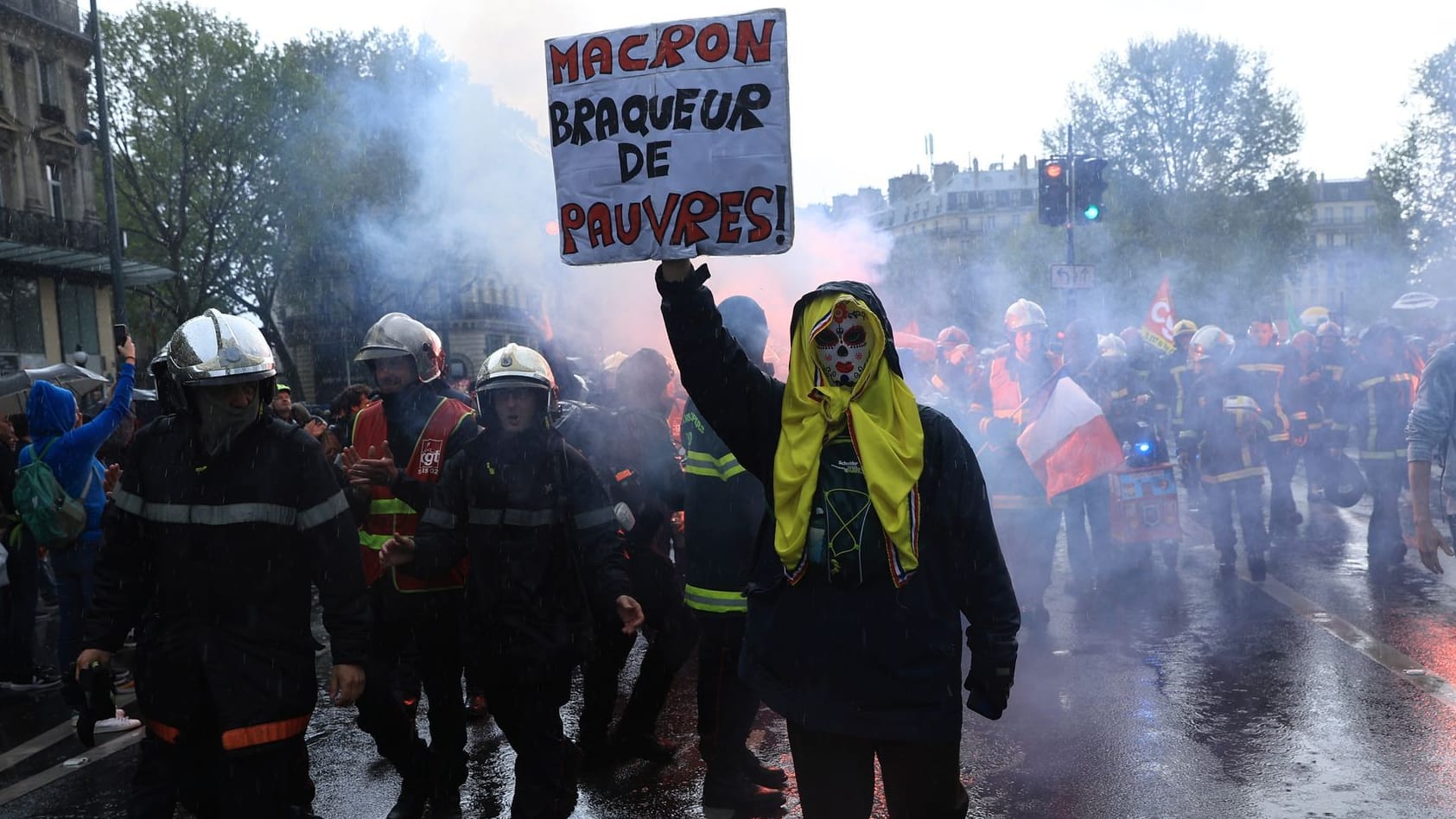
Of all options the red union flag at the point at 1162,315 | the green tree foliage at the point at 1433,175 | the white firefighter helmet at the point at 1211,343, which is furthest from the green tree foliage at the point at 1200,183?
the white firefighter helmet at the point at 1211,343

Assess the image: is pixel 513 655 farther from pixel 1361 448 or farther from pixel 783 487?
pixel 1361 448

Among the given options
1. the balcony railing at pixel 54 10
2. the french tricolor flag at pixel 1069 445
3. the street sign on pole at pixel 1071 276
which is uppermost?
the balcony railing at pixel 54 10

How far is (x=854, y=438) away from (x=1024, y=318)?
21.3 ft

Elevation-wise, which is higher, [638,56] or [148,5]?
[148,5]

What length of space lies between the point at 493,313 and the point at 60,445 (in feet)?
163

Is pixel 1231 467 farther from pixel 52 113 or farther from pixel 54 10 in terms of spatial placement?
pixel 54 10

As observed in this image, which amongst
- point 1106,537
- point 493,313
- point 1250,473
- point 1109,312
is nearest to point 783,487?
point 1106,537

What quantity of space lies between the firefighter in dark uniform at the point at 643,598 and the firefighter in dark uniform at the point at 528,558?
103cm

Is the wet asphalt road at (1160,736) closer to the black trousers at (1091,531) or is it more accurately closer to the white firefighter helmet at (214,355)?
the black trousers at (1091,531)

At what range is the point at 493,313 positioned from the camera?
5566cm

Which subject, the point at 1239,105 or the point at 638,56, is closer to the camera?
the point at 638,56

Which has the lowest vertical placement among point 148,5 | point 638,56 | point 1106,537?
point 1106,537

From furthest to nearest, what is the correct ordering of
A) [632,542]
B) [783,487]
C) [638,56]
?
[632,542]
[638,56]
[783,487]

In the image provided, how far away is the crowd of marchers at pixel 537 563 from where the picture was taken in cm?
307
